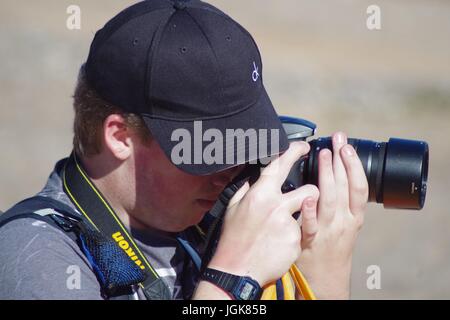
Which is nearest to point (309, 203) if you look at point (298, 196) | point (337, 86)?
point (298, 196)

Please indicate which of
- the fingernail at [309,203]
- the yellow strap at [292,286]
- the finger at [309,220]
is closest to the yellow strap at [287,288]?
the yellow strap at [292,286]

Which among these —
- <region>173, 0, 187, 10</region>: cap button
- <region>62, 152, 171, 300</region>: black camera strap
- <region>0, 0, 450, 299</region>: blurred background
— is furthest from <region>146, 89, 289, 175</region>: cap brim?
<region>0, 0, 450, 299</region>: blurred background

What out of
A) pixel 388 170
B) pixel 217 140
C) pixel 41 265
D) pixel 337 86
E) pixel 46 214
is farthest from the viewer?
pixel 337 86

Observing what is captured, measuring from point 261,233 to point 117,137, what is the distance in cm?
50

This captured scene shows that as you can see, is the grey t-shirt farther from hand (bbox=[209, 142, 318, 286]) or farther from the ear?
hand (bbox=[209, 142, 318, 286])

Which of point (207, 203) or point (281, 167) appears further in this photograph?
point (207, 203)

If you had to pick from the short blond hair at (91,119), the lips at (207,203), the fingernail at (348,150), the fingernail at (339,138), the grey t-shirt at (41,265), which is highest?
the short blond hair at (91,119)

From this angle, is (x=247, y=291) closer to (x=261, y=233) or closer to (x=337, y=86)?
(x=261, y=233)

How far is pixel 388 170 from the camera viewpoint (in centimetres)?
257

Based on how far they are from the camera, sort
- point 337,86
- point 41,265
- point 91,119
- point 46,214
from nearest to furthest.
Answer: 1. point 41,265
2. point 46,214
3. point 91,119
4. point 337,86

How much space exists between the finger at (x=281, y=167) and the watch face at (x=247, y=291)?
0.92 feet

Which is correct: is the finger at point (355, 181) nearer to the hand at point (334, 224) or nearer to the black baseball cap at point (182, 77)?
the hand at point (334, 224)

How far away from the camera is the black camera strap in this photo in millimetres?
2379

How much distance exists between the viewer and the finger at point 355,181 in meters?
2.49
